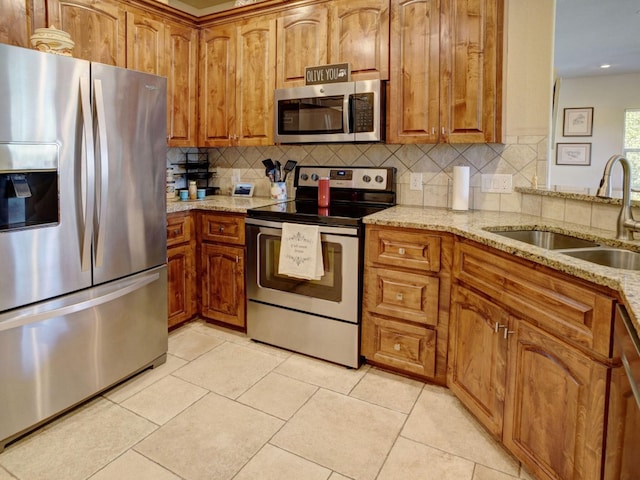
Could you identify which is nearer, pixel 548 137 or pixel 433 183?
pixel 548 137

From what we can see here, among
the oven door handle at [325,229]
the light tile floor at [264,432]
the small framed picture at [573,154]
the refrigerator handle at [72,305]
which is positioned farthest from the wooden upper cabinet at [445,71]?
the small framed picture at [573,154]

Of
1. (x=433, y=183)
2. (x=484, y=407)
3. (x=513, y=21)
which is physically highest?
(x=513, y=21)

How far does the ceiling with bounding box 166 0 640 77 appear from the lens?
11.8 ft

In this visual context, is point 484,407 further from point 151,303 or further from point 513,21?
point 513,21

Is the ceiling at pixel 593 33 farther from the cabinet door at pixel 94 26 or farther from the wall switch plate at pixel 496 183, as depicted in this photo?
the wall switch plate at pixel 496 183

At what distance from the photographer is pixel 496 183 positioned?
8.81 feet

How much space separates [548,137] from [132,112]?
232 centimetres

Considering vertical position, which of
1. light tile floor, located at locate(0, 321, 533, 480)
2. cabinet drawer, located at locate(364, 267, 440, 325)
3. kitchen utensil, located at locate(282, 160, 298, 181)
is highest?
kitchen utensil, located at locate(282, 160, 298, 181)

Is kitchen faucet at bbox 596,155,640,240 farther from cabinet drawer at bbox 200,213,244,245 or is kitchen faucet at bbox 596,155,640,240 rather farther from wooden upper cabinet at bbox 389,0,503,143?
cabinet drawer at bbox 200,213,244,245

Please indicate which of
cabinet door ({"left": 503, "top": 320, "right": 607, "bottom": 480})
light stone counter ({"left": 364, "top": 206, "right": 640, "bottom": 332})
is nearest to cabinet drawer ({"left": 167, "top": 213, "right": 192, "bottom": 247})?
light stone counter ({"left": 364, "top": 206, "right": 640, "bottom": 332})

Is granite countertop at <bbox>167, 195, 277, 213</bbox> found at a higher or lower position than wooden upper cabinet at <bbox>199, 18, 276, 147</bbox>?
lower

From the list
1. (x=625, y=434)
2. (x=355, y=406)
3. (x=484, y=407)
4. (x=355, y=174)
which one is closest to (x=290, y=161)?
(x=355, y=174)

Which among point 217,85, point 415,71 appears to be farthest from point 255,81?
point 415,71

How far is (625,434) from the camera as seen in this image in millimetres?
1178
